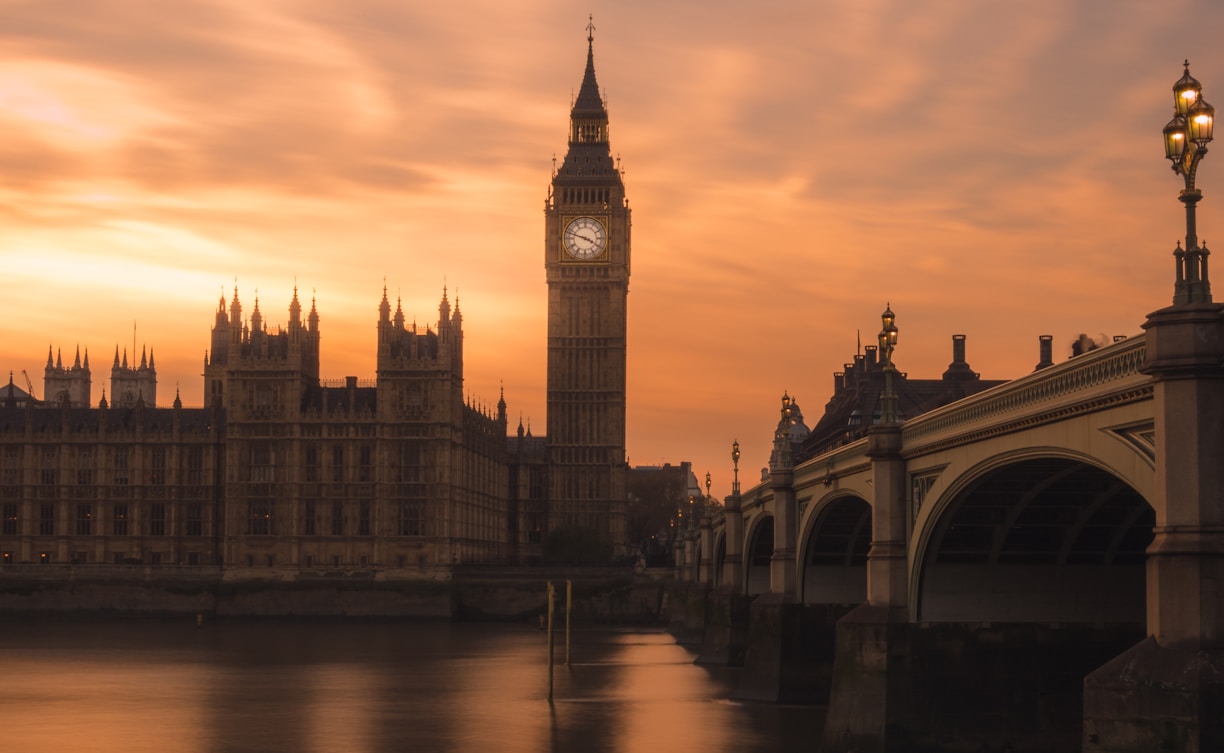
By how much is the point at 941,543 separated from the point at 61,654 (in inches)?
2468

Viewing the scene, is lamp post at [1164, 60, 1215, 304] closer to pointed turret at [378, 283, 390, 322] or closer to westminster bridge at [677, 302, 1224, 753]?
westminster bridge at [677, 302, 1224, 753]

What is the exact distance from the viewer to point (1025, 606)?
4038 centimetres

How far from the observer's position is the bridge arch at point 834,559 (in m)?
56.0

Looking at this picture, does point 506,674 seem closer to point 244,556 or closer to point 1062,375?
point 1062,375

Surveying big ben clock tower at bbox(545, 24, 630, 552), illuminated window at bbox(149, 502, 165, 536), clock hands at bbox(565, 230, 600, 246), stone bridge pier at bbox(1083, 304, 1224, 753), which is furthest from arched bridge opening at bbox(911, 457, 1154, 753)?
clock hands at bbox(565, 230, 600, 246)

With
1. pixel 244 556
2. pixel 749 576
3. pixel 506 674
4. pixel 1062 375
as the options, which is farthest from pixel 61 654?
pixel 1062 375

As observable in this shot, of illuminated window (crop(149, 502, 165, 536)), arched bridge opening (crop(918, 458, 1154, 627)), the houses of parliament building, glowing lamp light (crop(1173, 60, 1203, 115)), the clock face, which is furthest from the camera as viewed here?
the clock face

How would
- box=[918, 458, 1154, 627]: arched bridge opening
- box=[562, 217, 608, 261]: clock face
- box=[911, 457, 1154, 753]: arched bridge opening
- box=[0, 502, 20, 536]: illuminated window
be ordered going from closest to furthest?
box=[911, 457, 1154, 753]: arched bridge opening, box=[918, 458, 1154, 627]: arched bridge opening, box=[0, 502, 20, 536]: illuminated window, box=[562, 217, 608, 261]: clock face

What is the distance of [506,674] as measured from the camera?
76625 millimetres

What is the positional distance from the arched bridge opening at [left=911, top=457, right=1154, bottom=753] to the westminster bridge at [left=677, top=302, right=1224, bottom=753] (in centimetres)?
4

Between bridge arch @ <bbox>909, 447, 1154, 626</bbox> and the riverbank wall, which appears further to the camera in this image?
the riverbank wall

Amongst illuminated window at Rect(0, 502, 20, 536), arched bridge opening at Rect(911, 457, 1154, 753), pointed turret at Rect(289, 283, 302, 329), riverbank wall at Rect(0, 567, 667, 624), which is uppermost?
pointed turret at Rect(289, 283, 302, 329)

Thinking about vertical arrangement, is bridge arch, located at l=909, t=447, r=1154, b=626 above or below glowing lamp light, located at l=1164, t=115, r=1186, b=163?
below

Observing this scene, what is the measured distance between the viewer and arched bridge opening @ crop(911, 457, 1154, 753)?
38.1 metres
